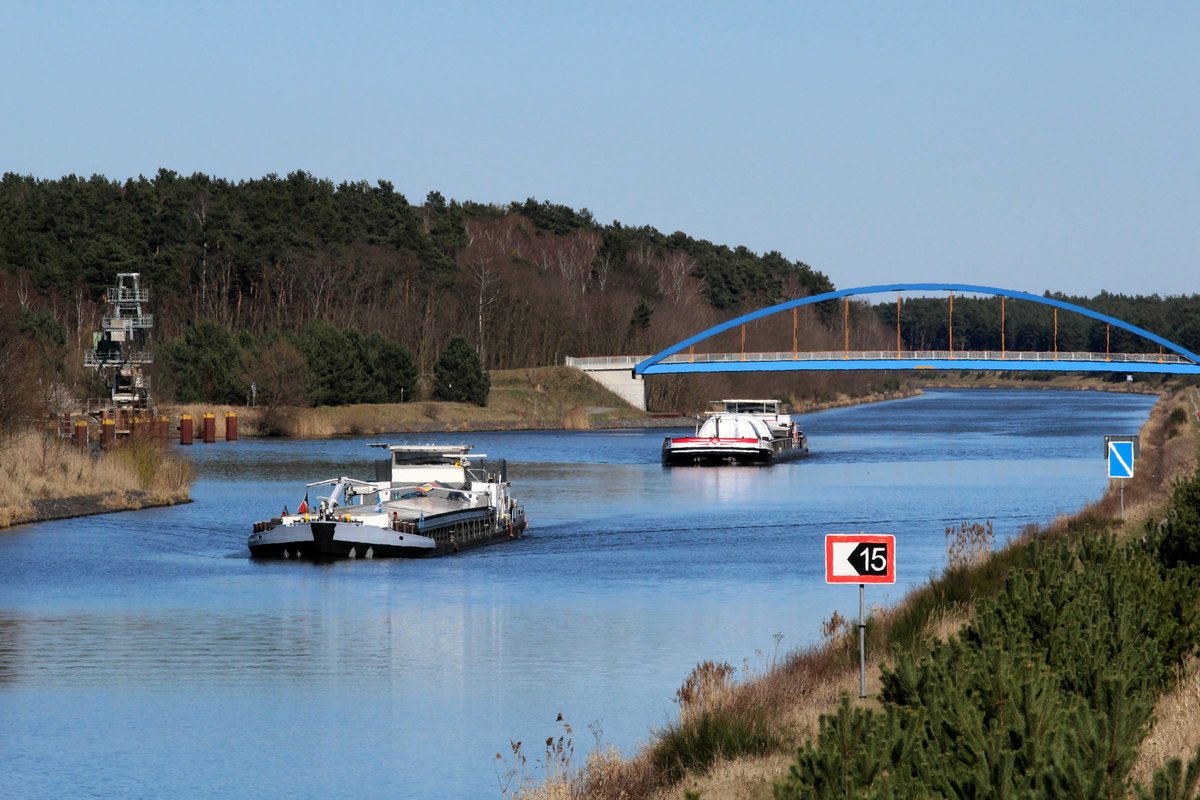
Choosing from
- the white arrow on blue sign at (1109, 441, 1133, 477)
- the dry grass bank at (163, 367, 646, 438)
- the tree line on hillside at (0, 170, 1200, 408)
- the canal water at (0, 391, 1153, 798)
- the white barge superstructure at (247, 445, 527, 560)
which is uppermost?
the tree line on hillside at (0, 170, 1200, 408)

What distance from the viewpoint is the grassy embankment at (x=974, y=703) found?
9.43 meters

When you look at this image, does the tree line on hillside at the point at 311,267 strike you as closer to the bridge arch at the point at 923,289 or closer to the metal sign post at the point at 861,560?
the bridge arch at the point at 923,289

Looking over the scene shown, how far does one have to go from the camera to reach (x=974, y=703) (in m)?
10.8

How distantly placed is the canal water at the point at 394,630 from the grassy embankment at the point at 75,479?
1.15 meters

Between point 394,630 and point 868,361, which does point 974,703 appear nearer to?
point 394,630

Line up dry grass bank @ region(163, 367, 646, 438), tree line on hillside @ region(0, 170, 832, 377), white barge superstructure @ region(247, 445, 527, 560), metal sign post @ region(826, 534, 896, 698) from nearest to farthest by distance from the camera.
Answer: metal sign post @ region(826, 534, 896, 698) < white barge superstructure @ region(247, 445, 527, 560) < dry grass bank @ region(163, 367, 646, 438) < tree line on hillside @ region(0, 170, 832, 377)

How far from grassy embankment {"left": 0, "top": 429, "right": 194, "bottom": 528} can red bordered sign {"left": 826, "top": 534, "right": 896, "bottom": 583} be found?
1290 inches

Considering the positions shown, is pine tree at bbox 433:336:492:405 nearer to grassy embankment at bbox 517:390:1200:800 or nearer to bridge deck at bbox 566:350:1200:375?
bridge deck at bbox 566:350:1200:375

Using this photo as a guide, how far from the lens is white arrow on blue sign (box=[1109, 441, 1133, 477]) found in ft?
113

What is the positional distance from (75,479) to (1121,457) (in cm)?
3206

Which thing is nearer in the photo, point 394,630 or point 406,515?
point 394,630

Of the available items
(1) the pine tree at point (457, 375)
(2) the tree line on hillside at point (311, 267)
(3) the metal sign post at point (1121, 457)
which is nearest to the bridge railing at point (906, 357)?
(2) the tree line on hillside at point (311, 267)

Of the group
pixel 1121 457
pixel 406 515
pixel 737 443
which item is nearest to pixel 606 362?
pixel 737 443

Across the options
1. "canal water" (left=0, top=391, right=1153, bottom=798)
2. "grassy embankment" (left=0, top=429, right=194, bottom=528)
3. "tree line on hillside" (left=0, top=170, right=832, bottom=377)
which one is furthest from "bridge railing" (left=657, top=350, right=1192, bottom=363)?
"grassy embankment" (left=0, top=429, right=194, bottom=528)
